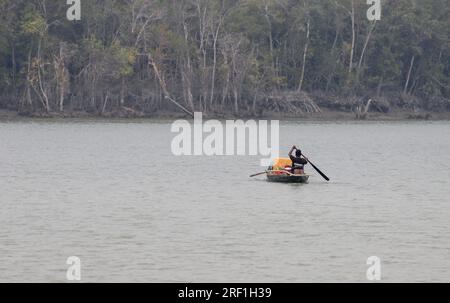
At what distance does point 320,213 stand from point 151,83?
69699 millimetres

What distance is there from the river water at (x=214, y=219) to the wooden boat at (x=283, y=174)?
46 centimetres

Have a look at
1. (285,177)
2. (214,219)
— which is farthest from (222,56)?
(214,219)

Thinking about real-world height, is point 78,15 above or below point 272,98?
above

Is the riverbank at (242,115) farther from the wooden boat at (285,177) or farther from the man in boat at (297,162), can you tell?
the man in boat at (297,162)

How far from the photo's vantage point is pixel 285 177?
4491 cm

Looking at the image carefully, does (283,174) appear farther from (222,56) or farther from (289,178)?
(222,56)

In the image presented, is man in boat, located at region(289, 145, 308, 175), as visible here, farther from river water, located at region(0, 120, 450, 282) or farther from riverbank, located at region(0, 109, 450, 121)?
riverbank, located at region(0, 109, 450, 121)

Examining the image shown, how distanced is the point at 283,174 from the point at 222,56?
63.2 m

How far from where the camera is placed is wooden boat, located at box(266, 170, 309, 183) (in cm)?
4466
